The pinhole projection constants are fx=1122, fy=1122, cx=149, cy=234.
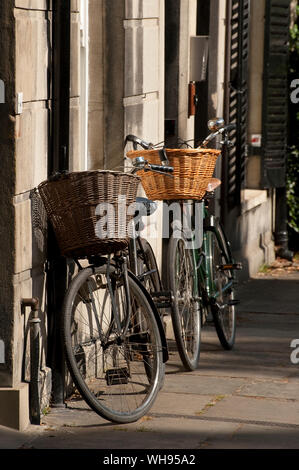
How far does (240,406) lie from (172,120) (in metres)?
3.15

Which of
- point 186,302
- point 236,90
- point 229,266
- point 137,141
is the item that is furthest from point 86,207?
point 236,90

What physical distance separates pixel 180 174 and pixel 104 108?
884 millimetres

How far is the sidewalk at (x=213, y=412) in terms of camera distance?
18.5ft

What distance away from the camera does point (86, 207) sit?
230 inches

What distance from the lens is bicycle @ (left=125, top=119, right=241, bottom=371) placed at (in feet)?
23.3

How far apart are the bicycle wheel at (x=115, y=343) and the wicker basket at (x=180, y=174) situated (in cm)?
72

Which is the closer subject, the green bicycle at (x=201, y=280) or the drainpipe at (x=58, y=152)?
the drainpipe at (x=58, y=152)

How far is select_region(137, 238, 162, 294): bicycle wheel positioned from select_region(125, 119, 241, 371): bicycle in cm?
14

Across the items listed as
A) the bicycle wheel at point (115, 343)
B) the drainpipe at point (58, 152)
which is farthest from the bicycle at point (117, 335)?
the drainpipe at point (58, 152)

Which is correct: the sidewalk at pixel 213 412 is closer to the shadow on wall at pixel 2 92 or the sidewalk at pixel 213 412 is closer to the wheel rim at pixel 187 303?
the wheel rim at pixel 187 303

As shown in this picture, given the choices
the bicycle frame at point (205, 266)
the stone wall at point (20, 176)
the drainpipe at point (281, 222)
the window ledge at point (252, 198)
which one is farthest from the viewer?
the drainpipe at point (281, 222)

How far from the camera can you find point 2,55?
556 centimetres

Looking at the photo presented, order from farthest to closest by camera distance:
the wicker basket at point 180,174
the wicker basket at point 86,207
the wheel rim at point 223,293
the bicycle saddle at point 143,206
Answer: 1. the wheel rim at point 223,293
2. the wicker basket at point 180,174
3. the bicycle saddle at point 143,206
4. the wicker basket at point 86,207
